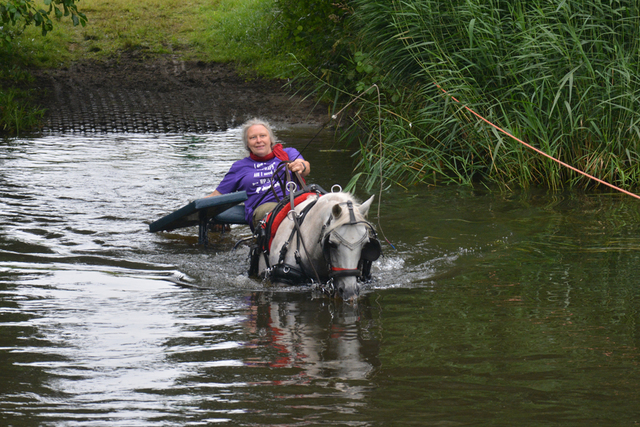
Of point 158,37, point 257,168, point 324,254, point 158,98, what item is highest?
point 158,37

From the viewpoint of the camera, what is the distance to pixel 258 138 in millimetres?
6738

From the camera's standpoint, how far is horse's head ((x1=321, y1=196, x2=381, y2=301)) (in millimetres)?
4746

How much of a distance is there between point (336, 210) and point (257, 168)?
7.12 feet

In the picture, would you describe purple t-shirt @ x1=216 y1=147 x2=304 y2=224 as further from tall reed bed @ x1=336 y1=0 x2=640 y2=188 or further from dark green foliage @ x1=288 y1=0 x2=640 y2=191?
dark green foliage @ x1=288 y1=0 x2=640 y2=191

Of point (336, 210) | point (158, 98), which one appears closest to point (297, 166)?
point (336, 210)

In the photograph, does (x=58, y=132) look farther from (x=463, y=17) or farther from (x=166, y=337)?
(x=166, y=337)

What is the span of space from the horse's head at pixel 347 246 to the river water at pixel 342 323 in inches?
10.9

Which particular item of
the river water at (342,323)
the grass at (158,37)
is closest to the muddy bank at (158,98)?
the grass at (158,37)

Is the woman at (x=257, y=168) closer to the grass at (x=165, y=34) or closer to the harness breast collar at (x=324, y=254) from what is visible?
the harness breast collar at (x=324, y=254)

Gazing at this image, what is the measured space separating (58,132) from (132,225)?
7.97 metres

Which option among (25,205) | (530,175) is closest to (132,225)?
(25,205)

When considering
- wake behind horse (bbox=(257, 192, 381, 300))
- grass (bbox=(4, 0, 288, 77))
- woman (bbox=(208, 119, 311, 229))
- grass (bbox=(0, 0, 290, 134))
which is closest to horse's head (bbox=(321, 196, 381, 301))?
wake behind horse (bbox=(257, 192, 381, 300))

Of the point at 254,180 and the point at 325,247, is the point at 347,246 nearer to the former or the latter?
the point at 325,247

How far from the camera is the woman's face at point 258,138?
6.74 m
